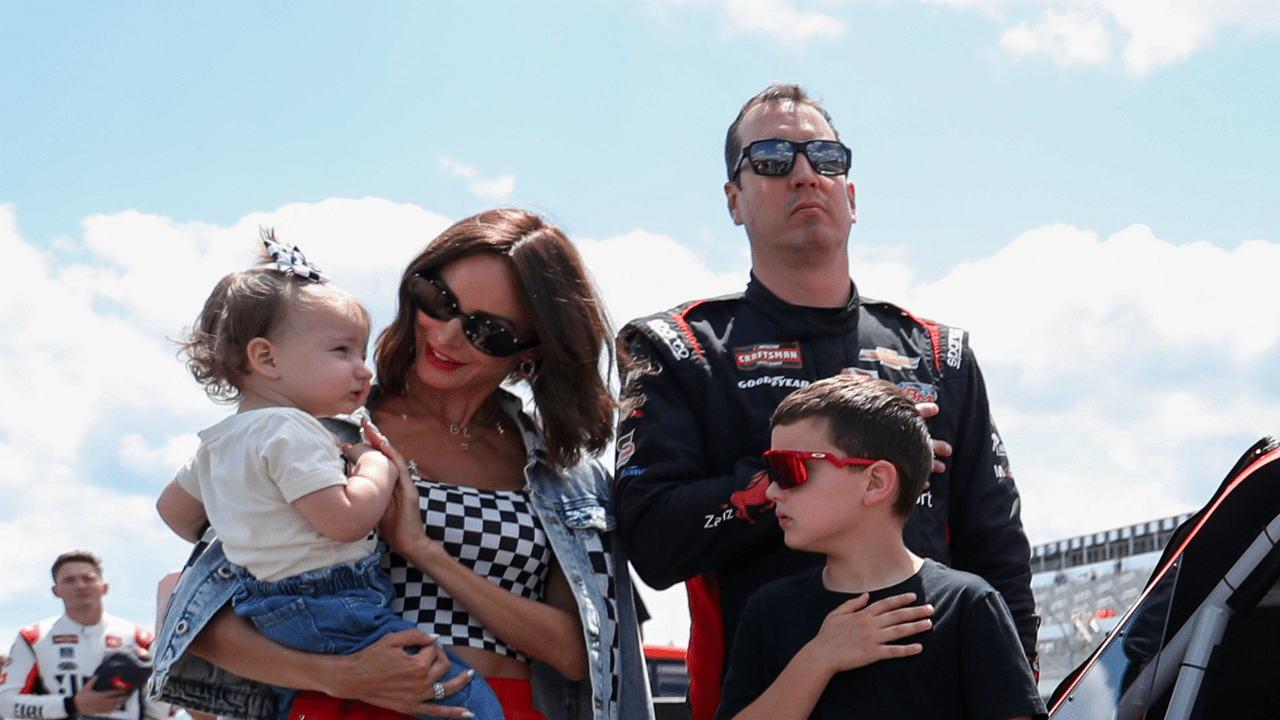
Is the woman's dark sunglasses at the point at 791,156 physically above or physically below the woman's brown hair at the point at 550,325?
above

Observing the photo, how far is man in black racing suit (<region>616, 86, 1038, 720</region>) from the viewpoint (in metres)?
2.99

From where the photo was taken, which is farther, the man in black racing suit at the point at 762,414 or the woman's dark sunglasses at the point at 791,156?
the woman's dark sunglasses at the point at 791,156

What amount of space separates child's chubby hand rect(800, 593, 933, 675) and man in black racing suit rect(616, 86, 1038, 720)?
435 mm

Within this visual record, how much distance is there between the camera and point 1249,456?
2938 mm

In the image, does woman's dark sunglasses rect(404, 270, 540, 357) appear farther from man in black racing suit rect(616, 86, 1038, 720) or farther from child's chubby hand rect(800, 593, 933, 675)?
child's chubby hand rect(800, 593, 933, 675)

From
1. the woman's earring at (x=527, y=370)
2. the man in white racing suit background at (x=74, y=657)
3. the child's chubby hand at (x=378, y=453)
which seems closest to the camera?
the child's chubby hand at (x=378, y=453)

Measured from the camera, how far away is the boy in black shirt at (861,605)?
2.45 m

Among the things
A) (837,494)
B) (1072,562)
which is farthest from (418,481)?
(1072,562)

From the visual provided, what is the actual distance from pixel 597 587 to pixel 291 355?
905mm

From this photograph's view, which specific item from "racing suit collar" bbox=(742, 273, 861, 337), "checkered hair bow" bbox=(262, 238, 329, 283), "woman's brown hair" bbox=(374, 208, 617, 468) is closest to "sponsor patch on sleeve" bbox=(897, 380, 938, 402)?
"racing suit collar" bbox=(742, 273, 861, 337)

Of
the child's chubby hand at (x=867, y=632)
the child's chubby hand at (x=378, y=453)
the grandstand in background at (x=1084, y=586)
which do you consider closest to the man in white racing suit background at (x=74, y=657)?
the child's chubby hand at (x=378, y=453)

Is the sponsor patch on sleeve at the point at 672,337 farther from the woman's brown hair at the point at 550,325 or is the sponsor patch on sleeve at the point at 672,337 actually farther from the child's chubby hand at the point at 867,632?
the child's chubby hand at the point at 867,632

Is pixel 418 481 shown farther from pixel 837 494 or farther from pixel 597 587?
pixel 837 494

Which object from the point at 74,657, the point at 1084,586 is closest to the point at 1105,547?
the point at 1084,586
